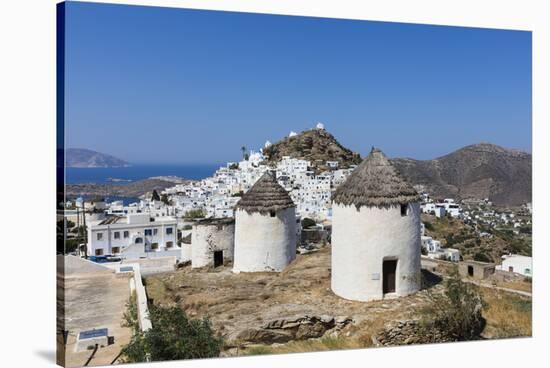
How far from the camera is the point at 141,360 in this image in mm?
6895

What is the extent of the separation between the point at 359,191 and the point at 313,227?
5709mm

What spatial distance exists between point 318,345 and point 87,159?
435cm

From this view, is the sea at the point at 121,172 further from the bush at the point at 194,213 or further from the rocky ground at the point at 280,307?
the bush at the point at 194,213

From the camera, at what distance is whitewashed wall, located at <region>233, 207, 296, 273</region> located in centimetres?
1050

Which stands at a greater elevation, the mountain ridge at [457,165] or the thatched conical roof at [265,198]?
the mountain ridge at [457,165]

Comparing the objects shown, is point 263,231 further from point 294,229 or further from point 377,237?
point 377,237

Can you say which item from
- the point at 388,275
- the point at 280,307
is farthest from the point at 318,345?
the point at 388,275

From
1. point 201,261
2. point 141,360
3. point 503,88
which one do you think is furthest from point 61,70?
point 503,88

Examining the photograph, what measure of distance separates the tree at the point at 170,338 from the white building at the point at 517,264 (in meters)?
5.86

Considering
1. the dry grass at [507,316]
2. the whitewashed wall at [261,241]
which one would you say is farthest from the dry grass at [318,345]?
the whitewashed wall at [261,241]

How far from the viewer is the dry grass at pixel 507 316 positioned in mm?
8734

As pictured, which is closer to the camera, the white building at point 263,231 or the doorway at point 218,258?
the white building at point 263,231

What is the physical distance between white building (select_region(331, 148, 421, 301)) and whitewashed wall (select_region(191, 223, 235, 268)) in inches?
131

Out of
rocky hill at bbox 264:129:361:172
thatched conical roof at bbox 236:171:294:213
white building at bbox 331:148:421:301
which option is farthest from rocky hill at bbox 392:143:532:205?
thatched conical roof at bbox 236:171:294:213
